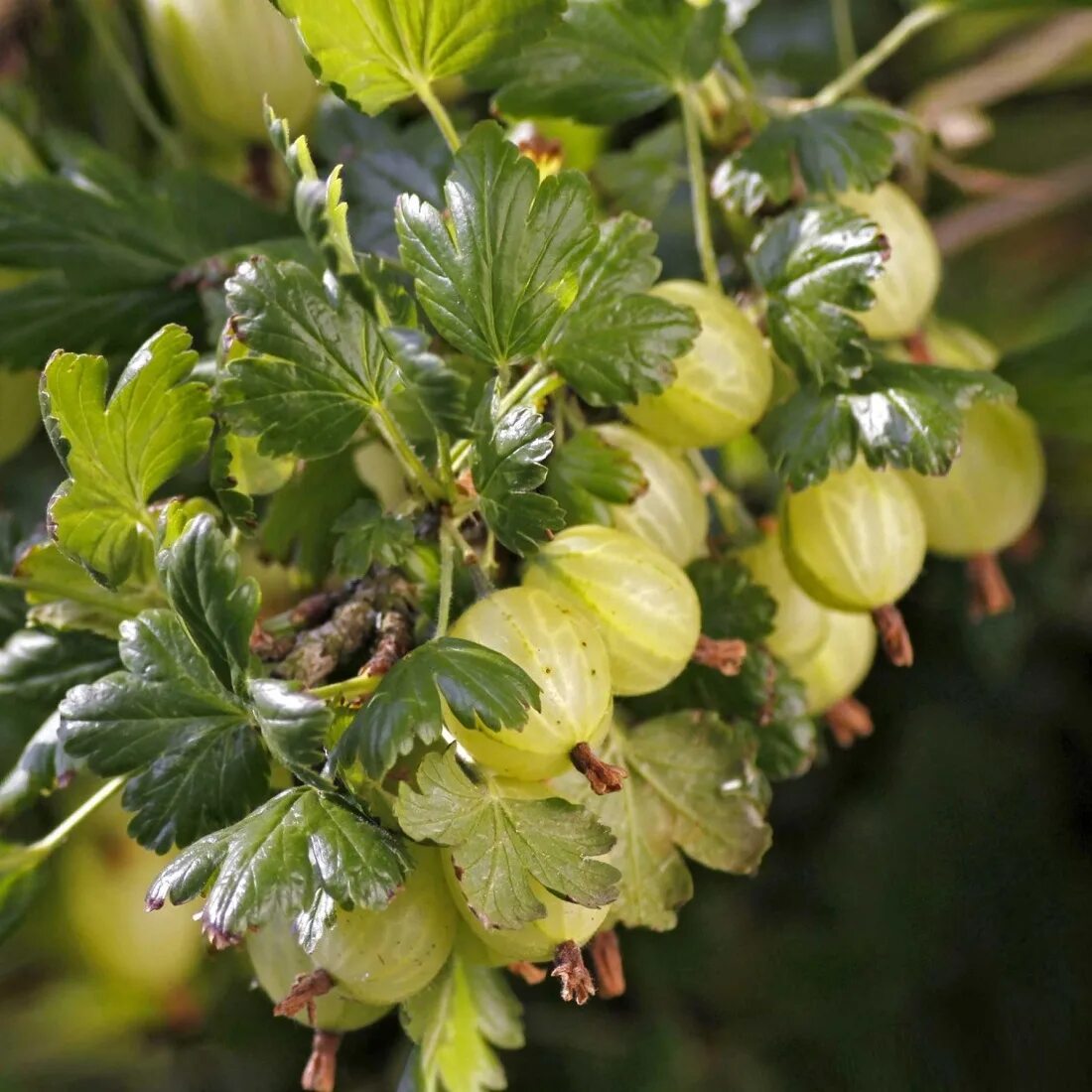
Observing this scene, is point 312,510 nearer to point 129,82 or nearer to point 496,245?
point 496,245

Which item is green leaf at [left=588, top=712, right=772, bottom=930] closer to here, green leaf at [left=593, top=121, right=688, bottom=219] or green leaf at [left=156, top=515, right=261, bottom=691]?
green leaf at [left=156, top=515, right=261, bottom=691]

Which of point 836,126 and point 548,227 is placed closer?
point 548,227

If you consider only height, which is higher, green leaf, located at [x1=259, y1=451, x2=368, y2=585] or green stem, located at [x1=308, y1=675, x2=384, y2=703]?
green stem, located at [x1=308, y1=675, x2=384, y2=703]

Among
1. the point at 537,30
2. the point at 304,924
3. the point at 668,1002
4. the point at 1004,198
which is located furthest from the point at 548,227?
the point at 668,1002

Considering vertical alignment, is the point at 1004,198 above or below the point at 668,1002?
above

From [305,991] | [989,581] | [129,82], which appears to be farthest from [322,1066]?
[129,82]

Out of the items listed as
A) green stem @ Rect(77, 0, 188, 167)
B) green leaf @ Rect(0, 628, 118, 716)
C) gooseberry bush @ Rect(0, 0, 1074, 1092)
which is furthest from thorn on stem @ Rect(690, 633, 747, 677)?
green stem @ Rect(77, 0, 188, 167)

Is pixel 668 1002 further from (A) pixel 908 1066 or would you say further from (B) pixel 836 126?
(B) pixel 836 126
